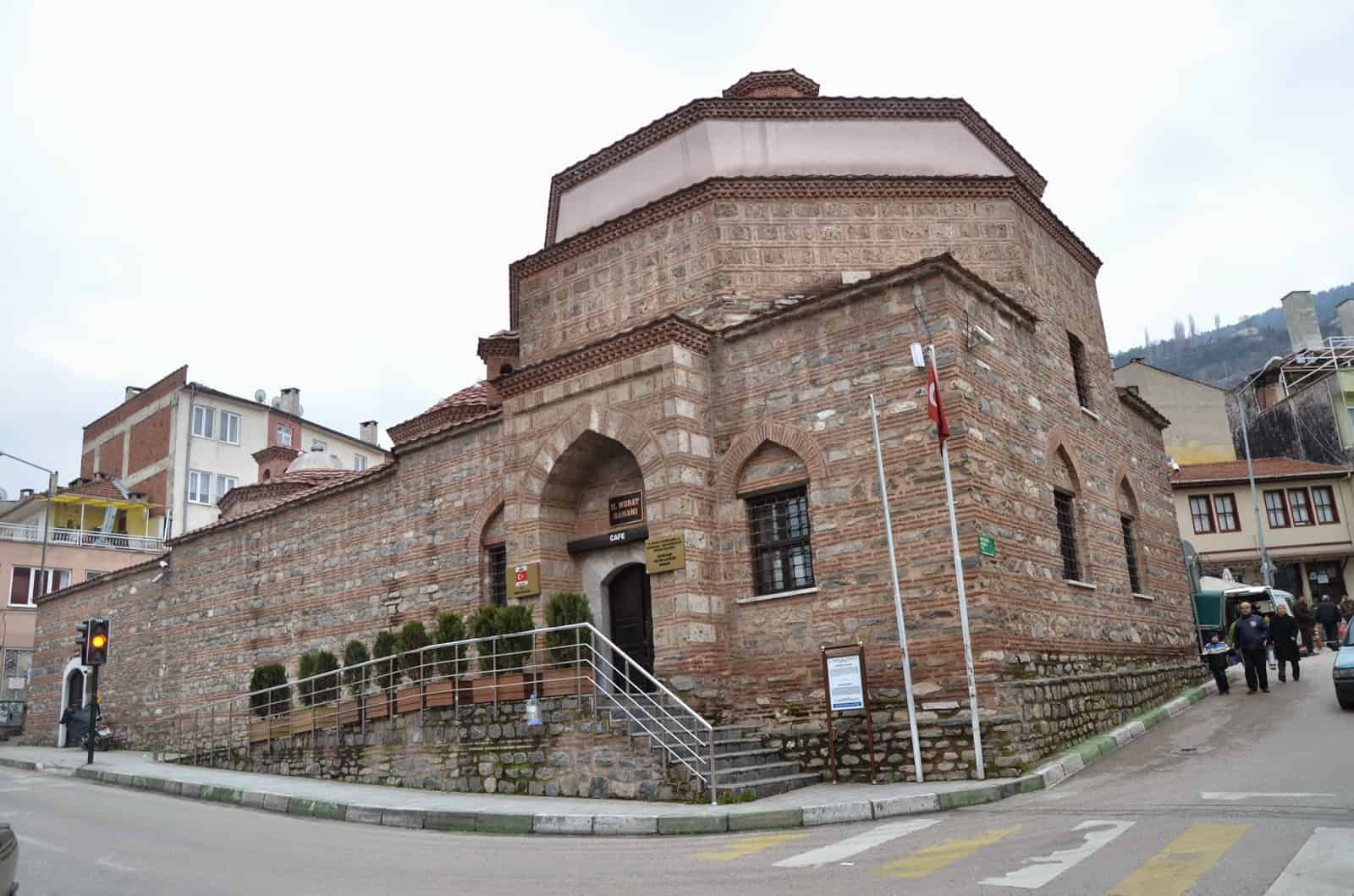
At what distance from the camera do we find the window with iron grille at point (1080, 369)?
51.8 ft

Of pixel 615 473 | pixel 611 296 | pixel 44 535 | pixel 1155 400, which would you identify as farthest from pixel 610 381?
Answer: pixel 1155 400

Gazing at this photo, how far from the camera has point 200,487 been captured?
39.1 meters

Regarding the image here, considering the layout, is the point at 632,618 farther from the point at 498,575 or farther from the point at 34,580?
the point at 34,580

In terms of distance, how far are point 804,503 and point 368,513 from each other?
9465mm

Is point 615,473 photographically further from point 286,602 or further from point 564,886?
point 286,602

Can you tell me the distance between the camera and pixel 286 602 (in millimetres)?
19844

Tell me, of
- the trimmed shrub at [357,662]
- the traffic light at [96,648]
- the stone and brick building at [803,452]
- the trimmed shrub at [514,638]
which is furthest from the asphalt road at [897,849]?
the traffic light at [96,648]

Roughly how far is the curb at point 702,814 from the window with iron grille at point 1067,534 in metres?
2.14

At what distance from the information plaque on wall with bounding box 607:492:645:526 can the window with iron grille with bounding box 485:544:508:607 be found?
308cm

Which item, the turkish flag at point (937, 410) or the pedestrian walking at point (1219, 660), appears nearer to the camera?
the turkish flag at point (937, 410)

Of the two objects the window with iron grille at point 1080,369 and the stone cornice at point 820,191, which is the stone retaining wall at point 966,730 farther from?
the stone cornice at point 820,191

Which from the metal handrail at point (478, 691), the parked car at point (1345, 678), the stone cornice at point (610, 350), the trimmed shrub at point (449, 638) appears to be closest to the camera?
the metal handrail at point (478, 691)

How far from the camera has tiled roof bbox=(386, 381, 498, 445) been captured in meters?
21.1

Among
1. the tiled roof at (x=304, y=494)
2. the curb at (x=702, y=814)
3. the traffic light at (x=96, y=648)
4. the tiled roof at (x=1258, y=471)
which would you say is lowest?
the curb at (x=702, y=814)
